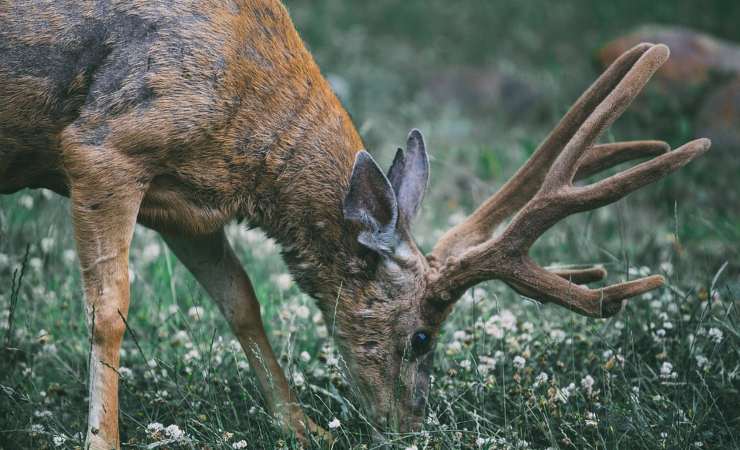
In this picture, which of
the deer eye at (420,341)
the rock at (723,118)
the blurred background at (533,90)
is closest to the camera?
the deer eye at (420,341)

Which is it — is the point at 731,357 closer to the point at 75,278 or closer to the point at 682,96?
the point at 75,278

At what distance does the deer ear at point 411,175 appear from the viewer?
13.6 feet

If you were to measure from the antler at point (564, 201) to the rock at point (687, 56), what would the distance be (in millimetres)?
4800

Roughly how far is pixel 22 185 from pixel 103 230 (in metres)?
0.64

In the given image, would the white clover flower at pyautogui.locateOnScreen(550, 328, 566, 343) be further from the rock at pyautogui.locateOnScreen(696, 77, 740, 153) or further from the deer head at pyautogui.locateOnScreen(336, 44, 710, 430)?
the rock at pyautogui.locateOnScreen(696, 77, 740, 153)

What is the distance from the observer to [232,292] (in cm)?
447

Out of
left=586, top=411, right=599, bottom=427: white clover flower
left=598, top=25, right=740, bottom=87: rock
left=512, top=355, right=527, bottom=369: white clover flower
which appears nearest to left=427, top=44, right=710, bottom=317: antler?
left=512, top=355, right=527, bottom=369: white clover flower

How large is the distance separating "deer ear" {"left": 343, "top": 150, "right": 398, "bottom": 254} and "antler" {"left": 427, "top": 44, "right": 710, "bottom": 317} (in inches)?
11.8

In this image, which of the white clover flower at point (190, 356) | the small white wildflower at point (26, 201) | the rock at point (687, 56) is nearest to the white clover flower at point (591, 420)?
the white clover flower at point (190, 356)

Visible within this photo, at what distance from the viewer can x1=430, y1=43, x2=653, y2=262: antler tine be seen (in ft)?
13.4

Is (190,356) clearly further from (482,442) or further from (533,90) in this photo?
(533,90)

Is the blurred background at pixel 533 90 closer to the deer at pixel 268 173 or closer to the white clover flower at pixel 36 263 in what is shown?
the deer at pixel 268 173

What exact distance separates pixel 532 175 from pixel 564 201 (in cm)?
56

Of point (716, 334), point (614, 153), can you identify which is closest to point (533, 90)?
point (614, 153)
